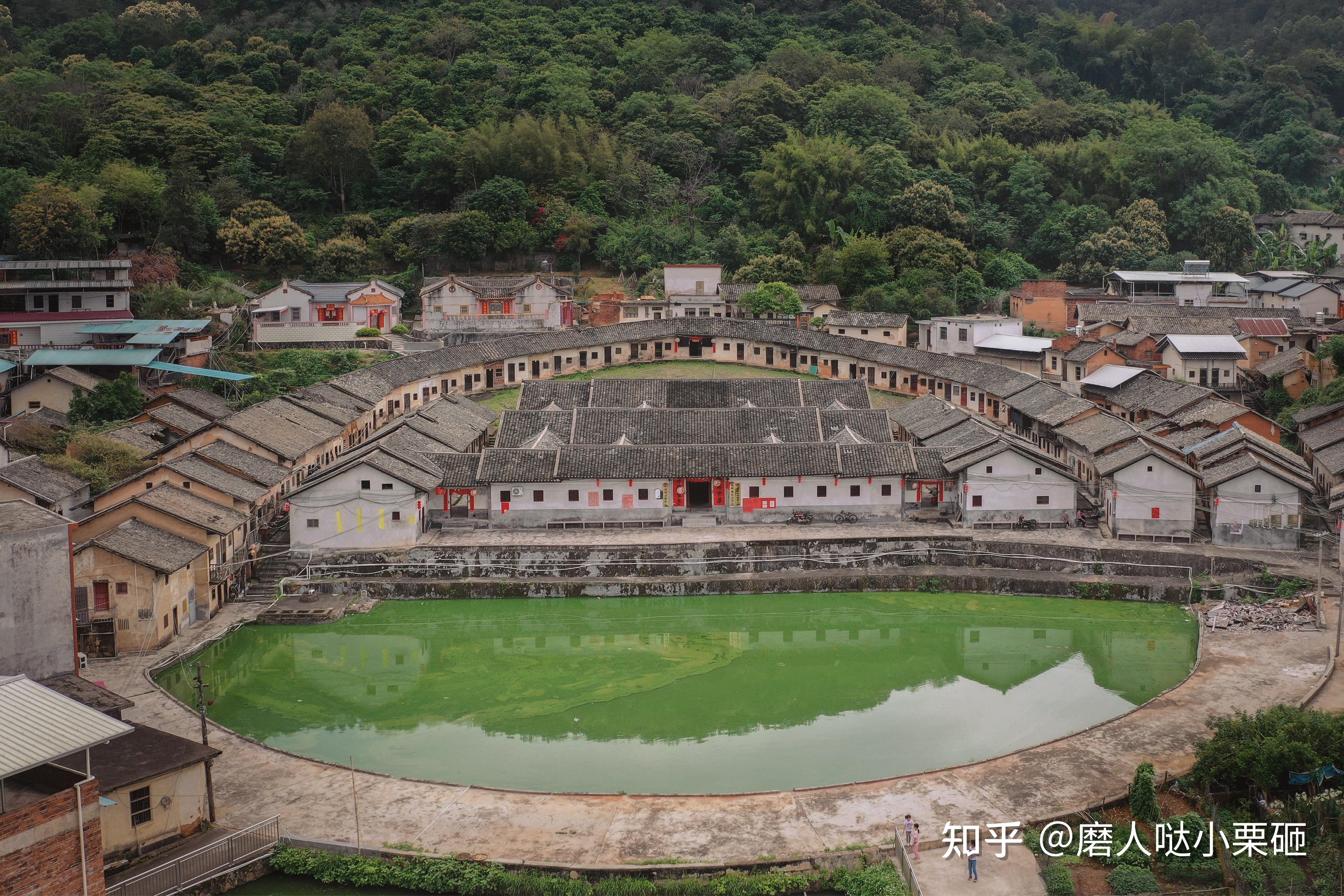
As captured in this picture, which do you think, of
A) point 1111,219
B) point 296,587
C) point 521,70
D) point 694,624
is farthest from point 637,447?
point 521,70

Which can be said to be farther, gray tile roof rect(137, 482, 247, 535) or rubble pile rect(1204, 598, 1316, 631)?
gray tile roof rect(137, 482, 247, 535)

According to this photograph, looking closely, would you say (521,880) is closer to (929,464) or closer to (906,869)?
(906,869)

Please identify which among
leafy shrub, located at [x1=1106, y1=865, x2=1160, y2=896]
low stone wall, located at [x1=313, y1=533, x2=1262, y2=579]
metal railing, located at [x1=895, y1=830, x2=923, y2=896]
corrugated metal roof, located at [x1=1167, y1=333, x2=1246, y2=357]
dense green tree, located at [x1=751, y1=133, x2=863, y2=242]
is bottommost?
leafy shrub, located at [x1=1106, y1=865, x2=1160, y2=896]

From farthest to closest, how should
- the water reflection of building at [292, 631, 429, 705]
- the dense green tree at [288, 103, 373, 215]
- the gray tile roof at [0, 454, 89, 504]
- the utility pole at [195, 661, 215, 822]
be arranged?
1. the dense green tree at [288, 103, 373, 215]
2. the gray tile roof at [0, 454, 89, 504]
3. the water reflection of building at [292, 631, 429, 705]
4. the utility pole at [195, 661, 215, 822]

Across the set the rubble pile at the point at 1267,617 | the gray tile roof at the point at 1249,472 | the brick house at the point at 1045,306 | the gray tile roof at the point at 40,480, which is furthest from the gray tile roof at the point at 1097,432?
the gray tile roof at the point at 40,480

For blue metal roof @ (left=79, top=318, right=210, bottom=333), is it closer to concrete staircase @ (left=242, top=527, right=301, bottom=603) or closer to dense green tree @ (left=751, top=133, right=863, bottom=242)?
concrete staircase @ (left=242, top=527, right=301, bottom=603)

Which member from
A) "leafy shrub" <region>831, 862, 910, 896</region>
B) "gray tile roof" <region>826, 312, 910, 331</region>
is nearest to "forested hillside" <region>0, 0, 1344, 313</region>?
"gray tile roof" <region>826, 312, 910, 331</region>

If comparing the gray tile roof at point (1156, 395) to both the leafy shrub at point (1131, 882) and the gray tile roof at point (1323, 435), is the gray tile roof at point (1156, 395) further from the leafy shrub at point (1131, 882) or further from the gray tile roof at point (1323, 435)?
the leafy shrub at point (1131, 882)
